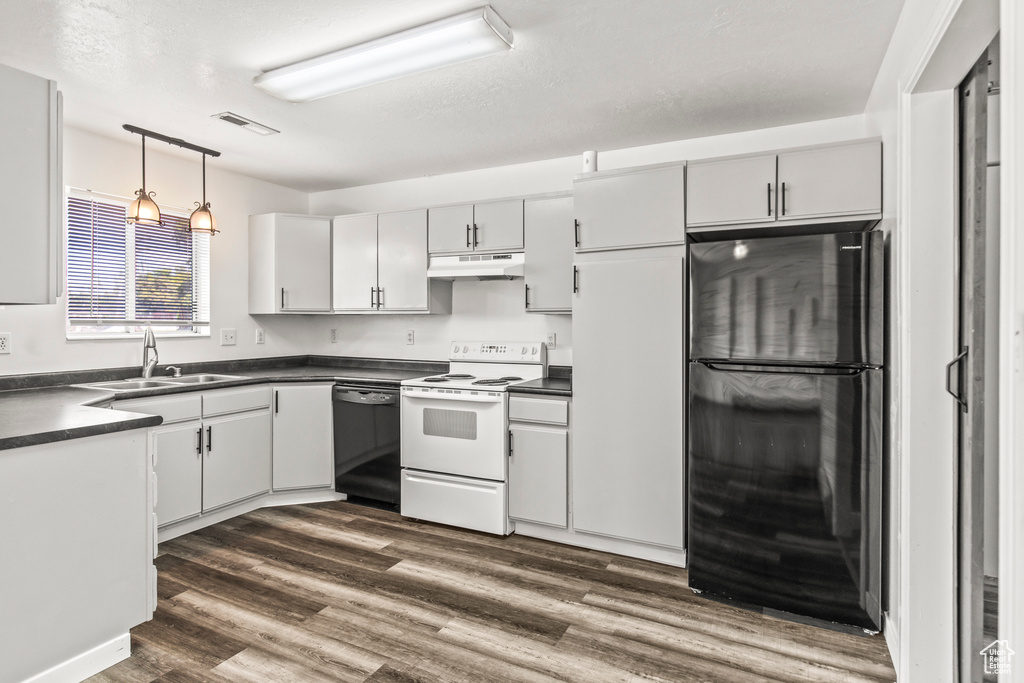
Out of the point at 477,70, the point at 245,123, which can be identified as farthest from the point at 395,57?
the point at 245,123

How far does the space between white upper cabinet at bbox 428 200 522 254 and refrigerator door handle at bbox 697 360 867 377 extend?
1.57 meters

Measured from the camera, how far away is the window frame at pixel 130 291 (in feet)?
10.7

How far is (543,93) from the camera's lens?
9.18 ft

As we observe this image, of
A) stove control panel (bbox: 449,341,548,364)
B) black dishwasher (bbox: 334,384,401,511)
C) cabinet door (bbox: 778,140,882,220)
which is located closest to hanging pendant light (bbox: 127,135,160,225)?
black dishwasher (bbox: 334,384,401,511)

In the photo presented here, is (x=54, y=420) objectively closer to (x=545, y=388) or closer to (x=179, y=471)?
(x=179, y=471)

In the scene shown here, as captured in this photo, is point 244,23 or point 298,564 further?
point 298,564

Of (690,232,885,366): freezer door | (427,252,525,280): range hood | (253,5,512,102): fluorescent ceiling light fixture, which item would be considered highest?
(253,5,512,102): fluorescent ceiling light fixture

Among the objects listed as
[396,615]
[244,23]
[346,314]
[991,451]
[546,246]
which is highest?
A: [244,23]

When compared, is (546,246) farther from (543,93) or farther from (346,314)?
(346,314)

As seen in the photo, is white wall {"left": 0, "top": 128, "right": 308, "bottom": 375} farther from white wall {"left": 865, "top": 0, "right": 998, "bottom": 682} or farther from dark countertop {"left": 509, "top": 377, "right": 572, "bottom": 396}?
white wall {"left": 865, "top": 0, "right": 998, "bottom": 682}

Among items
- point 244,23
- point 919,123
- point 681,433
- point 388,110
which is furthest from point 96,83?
point 919,123

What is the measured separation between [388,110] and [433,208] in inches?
39.1

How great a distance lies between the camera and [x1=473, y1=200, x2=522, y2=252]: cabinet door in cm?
362

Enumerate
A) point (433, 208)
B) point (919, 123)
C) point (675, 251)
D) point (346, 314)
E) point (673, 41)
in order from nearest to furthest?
point (919, 123), point (673, 41), point (675, 251), point (433, 208), point (346, 314)
